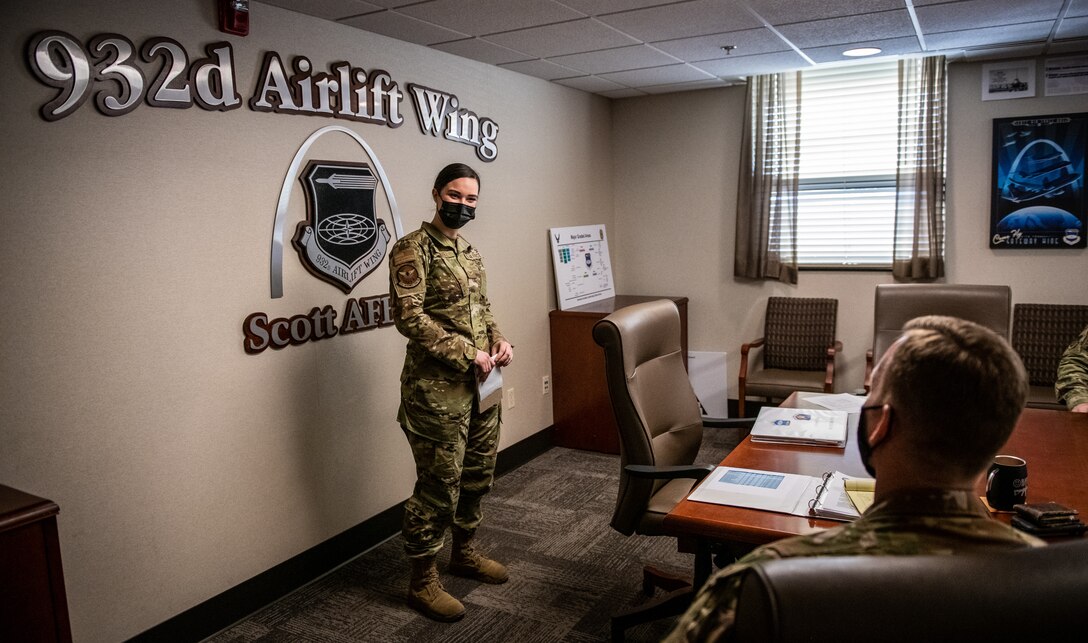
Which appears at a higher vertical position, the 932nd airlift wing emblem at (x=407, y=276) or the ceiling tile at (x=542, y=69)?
the ceiling tile at (x=542, y=69)

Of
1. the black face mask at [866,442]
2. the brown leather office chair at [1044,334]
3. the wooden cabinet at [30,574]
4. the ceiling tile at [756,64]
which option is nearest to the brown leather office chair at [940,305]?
the brown leather office chair at [1044,334]

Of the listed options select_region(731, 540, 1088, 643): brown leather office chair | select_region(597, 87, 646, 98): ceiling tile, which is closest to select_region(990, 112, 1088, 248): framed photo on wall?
select_region(597, 87, 646, 98): ceiling tile

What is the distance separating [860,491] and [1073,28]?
10.2 feet

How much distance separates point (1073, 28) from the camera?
11.9 feet

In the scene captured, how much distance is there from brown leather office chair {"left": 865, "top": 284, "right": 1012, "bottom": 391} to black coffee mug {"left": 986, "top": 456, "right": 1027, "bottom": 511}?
5.27 feet

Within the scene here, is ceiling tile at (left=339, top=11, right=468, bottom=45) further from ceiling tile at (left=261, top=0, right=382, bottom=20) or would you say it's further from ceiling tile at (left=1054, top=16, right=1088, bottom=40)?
ceiling tile at (left=1054, top=16, right=1088, bottom=40)

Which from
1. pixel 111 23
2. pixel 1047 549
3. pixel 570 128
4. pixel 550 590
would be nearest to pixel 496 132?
pixel 570 128

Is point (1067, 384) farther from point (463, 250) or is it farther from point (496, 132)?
point (496, 132)

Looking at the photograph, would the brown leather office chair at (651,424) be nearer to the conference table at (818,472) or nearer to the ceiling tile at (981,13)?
the conference table at (818,472)

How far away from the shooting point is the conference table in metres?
1.64

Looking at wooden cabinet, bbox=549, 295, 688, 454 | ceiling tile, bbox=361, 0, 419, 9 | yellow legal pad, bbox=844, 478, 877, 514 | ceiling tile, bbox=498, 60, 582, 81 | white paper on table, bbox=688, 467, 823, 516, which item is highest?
ceiling tile, bbox=498, 60, 582, 81

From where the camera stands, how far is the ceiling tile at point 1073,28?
3453mm

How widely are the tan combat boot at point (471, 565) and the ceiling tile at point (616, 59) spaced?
239 cm

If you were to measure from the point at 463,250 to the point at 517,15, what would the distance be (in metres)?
0.98
